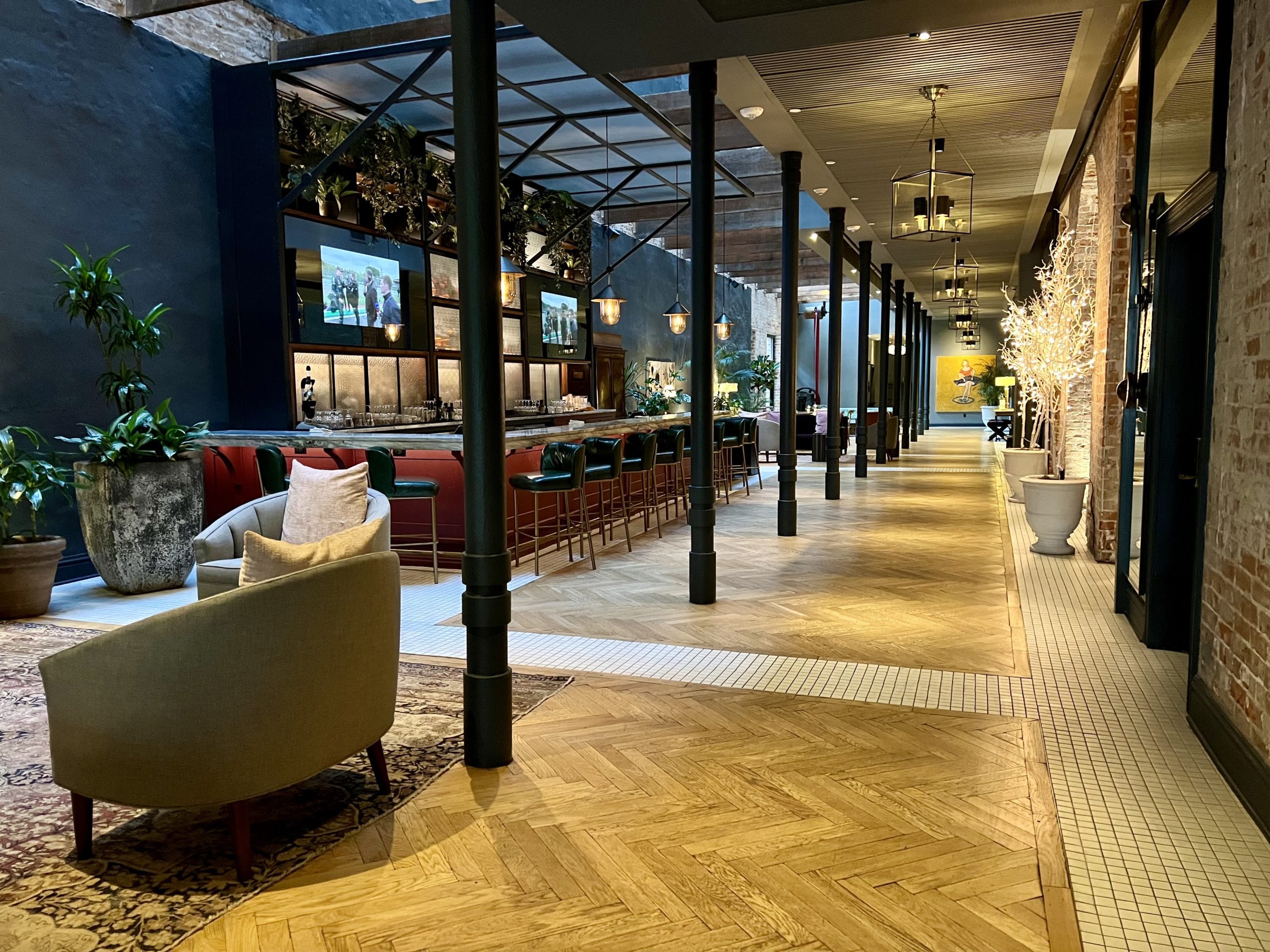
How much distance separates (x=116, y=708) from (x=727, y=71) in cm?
497

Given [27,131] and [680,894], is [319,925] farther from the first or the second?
[27,131]

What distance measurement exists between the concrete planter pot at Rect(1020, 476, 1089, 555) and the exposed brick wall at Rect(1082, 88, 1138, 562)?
0.13m

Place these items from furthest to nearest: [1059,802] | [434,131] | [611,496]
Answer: [434,131] → [611,496] → [1059,802]

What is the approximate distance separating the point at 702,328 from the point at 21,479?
4060 mm

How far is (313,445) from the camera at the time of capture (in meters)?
6.78

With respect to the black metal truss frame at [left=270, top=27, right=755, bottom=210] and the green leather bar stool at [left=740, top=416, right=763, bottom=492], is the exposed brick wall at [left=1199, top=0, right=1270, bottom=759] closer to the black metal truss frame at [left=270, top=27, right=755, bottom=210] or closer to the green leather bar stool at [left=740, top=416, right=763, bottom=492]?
the black metal truss frame at [left=270, top=27, right=755, bottom=210]

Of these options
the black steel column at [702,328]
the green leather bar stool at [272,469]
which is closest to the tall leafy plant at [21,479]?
the green leather bar stool at [272,469]

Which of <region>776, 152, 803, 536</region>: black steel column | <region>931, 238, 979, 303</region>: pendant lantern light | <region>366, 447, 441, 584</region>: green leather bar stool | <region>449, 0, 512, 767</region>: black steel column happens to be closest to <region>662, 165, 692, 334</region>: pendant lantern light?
<region>776, 152, 803, 536</region>: black steel column

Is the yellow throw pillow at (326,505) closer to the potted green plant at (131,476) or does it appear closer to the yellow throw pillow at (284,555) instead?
the yellow throw pillow at (284,555)

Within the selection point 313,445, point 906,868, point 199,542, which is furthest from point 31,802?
point 313,445

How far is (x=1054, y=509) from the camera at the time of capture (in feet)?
22.5

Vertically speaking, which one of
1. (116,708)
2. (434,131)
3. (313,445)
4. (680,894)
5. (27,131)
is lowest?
(680,894)

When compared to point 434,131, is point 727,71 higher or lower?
lower

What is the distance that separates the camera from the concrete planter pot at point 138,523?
5691mm
